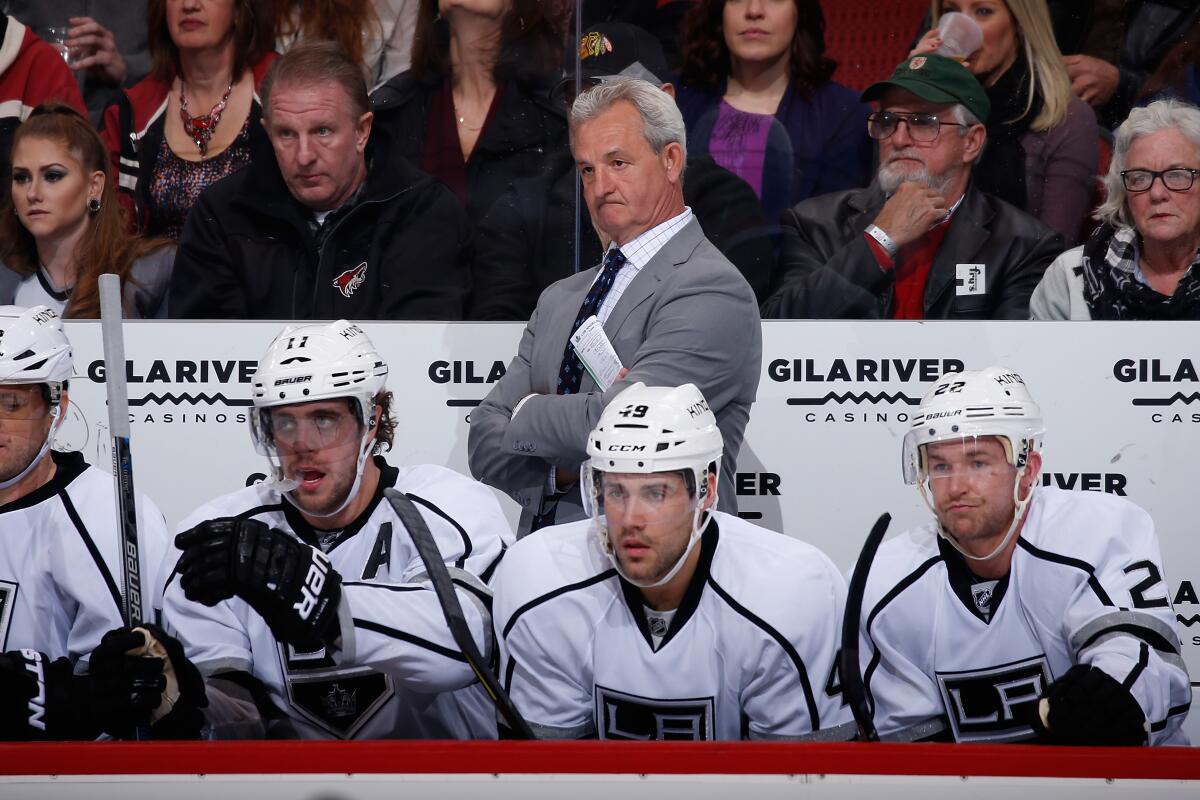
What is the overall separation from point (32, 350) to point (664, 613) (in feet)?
4.67

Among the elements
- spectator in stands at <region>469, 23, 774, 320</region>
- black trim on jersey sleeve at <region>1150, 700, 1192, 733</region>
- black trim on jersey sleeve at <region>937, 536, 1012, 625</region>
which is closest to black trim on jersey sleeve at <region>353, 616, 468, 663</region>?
black trim on jersey sleeve at <region>937, 536, 1012, 625</region>

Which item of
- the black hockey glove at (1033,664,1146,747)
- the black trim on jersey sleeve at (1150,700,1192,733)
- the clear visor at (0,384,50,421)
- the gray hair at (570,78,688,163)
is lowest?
the black trim on jersey sleeve at (1150,700,1192,733)

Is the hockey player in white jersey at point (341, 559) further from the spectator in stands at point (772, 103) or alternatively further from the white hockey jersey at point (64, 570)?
the spectator in stands at point (772, 103)

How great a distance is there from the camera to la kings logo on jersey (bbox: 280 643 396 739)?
252cm

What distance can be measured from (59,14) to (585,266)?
1.59m

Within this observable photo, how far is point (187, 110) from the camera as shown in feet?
11.8

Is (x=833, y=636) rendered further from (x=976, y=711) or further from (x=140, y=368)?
(x=140, y=368)

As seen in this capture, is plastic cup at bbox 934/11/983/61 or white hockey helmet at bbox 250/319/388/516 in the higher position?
plastic cup at bbox 934/11/983/61

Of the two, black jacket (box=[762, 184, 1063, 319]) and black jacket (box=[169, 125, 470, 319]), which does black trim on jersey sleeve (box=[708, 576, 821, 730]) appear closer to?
black jacket (box=[762, 184, 1063, 319])

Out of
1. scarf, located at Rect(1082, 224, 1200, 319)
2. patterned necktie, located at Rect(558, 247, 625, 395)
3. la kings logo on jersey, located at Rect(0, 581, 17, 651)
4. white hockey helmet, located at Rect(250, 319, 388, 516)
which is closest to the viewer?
white hockey helmet, located at Rect(250, 319, 388, 516)

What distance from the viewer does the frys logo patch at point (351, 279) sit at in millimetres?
3518

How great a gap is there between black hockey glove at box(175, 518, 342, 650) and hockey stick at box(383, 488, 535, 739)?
0.17 m

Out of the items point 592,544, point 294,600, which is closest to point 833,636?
point 592,544

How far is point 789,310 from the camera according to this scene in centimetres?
347
